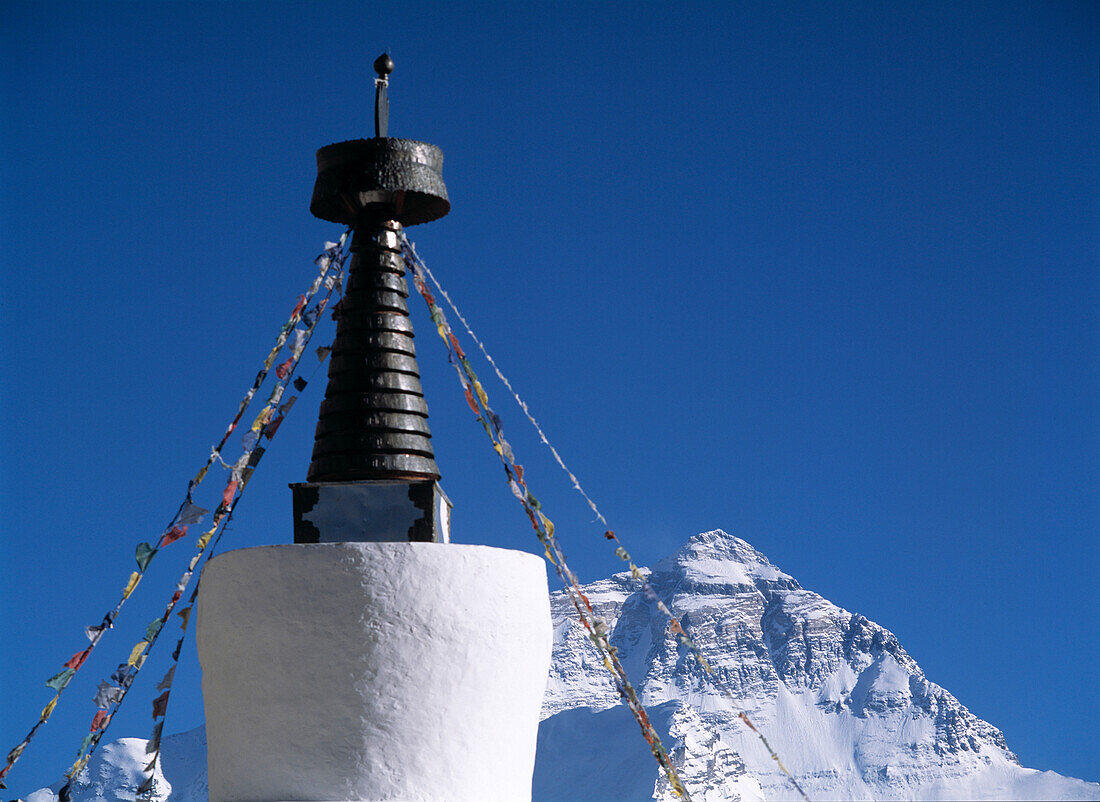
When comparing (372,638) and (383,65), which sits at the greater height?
(383,65)

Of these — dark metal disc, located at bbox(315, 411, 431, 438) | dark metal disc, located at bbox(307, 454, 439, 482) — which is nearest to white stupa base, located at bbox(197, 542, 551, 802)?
dark metal disc, located at bbox(307, 454, 439, 482)

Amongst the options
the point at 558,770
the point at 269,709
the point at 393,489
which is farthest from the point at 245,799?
the point at 558,770

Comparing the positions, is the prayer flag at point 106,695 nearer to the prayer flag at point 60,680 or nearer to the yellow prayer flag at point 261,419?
the prayer flag at point 60,680

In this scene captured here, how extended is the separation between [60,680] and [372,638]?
1977 mm

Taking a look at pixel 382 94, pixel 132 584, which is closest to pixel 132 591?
pixel 132 584

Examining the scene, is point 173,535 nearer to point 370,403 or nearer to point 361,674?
point 370,403

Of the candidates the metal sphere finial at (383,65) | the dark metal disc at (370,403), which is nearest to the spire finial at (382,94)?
the metal sphere finial at (383,65)

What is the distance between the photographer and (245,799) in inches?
269

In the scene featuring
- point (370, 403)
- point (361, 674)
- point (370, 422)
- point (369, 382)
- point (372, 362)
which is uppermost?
point (372, 362)

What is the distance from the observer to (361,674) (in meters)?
6.70

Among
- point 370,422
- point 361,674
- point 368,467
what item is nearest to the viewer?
point 361,674

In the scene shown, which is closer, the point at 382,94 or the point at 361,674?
the point at 361,674

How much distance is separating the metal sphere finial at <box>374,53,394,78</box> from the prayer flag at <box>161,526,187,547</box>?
9.30 feet

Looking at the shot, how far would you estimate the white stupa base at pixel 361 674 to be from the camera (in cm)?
669
